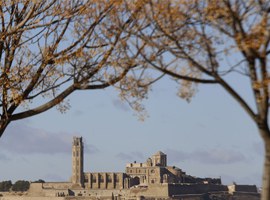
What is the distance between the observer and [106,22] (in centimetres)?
1468

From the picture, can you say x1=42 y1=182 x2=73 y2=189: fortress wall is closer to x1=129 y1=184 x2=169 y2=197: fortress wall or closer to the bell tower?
the bell tower

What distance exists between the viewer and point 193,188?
143 m

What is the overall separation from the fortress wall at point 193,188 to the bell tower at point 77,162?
22.7m

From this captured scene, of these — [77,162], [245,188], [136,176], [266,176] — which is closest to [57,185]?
[77,162]

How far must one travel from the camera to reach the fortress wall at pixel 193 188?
438 feet

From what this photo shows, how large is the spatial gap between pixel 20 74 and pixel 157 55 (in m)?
6.04

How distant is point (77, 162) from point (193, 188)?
29.4 meters

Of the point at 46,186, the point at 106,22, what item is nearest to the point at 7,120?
the point at 106,22

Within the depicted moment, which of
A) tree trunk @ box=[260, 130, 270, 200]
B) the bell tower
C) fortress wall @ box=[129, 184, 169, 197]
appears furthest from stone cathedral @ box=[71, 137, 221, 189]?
tree trunk @ box=[260, 130, 270, 200]

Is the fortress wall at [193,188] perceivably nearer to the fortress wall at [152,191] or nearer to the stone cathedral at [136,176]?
the fortress wall at [152,191]

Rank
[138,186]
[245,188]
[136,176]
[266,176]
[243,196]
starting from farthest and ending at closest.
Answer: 1. [245,188]
2. [136,176]
3. [243,196]
4. [138,186]
5. [266,176]

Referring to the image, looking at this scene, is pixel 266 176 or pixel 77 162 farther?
pixel 77 162

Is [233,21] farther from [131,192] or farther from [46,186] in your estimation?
[46,186]

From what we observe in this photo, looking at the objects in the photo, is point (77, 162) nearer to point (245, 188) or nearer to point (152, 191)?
point (152, 191)
